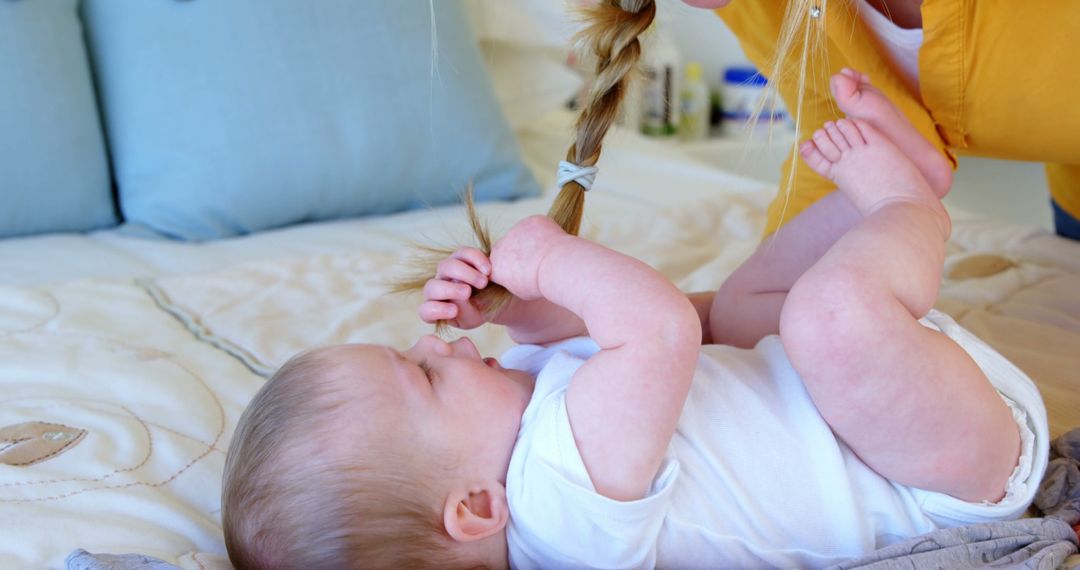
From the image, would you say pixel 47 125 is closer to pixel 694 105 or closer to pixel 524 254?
pixel 524 254

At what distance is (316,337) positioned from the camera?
1.17m

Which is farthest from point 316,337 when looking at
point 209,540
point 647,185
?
point 647,185

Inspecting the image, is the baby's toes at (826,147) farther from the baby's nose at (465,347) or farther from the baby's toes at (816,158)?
the baby's nose at (465,347)

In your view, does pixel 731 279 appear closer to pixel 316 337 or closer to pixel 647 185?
pixel 316 337

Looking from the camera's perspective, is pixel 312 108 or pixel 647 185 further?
pixel 647 185

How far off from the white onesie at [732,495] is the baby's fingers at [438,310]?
0.31 feet

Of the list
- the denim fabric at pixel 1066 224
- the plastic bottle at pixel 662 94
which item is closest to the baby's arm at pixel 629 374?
the denim fabric at pixel 1066 224

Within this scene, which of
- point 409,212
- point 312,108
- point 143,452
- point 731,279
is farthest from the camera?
point 409,212

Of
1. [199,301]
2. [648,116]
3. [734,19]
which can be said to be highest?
[734,19]

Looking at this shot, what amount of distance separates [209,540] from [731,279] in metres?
0.60

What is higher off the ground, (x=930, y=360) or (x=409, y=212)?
(x=930, y=360)

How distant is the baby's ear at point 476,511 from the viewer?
73 cm

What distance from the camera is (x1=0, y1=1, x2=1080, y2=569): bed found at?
0.80 metres

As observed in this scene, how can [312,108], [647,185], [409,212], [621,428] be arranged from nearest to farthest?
[621,428], [312,108], [409,212], [647,185]
